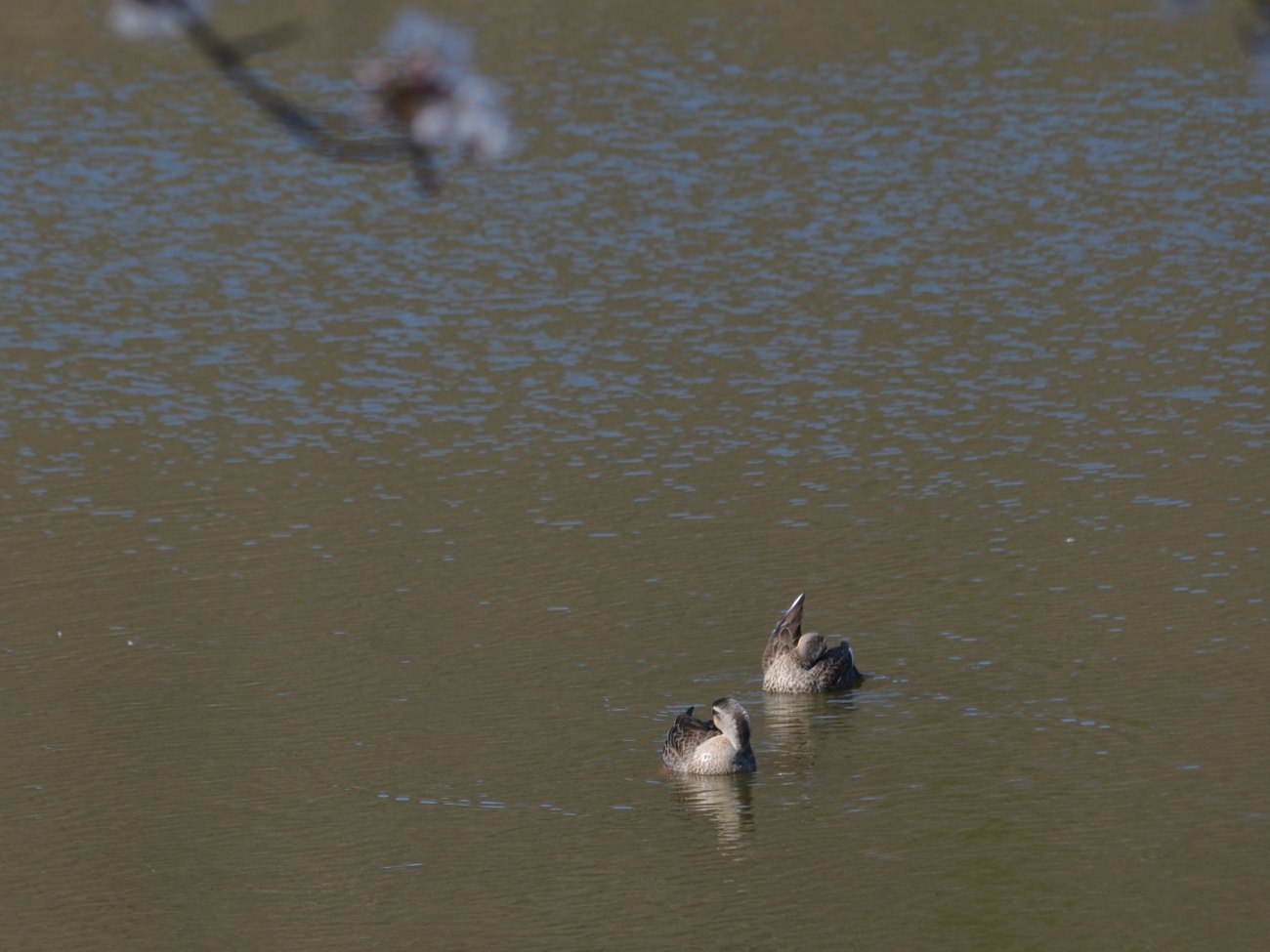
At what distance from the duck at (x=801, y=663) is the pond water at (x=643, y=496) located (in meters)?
0.13

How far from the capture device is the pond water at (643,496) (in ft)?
37.9

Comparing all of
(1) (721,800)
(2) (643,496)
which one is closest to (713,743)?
(1) (721,800)

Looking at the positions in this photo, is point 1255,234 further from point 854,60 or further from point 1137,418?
point 854,60

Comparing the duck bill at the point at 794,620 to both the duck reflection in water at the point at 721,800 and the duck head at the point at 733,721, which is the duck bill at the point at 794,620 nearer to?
the duck head at the point at 733,721

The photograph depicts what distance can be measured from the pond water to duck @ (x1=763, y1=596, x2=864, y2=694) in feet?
0.43

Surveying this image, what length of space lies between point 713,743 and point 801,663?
1438 mm

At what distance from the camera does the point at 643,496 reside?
1750cm

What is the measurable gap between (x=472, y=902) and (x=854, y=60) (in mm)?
22184

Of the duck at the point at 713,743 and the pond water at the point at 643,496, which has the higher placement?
the pond water at the point at 643,496

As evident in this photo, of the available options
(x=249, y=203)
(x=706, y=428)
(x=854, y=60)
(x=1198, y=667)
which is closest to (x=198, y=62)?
(x=249, y=203)

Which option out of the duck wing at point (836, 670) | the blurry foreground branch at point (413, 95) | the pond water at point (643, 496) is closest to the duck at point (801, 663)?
the duck wing at point (836, 670)

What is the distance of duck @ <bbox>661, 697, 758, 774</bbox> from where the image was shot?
1225cm

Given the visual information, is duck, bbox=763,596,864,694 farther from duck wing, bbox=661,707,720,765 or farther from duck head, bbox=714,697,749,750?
duck wing, bbox=661,707,720,765

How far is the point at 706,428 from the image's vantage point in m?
19.1
